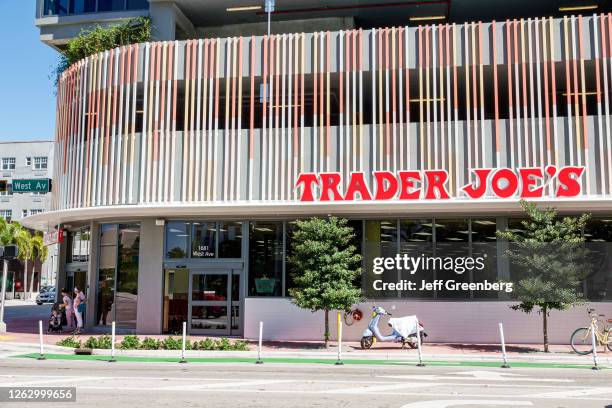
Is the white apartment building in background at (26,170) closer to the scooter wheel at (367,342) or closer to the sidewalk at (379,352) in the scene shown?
the sidewalk at (379,352)

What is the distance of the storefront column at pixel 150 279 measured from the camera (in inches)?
898

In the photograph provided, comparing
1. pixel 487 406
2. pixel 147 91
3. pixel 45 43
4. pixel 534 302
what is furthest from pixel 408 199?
pixel 45 43

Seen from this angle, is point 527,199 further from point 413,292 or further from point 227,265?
point 227,265

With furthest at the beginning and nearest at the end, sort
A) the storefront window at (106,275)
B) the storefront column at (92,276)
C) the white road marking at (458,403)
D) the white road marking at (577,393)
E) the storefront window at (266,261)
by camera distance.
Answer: the storefront column at (92,276)
the storefront window at (106,275)
the storefront window at (266,261)
the white road marking at (577,393)
the white road marking at (458,403)

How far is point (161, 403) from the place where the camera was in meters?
9.95

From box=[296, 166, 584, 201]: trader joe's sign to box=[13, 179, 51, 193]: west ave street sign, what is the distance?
9.18m

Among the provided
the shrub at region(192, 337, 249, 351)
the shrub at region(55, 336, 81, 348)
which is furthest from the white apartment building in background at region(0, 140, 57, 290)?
the shrub at region(192, 337, 249, 351)

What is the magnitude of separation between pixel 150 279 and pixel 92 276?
3034 millimetres

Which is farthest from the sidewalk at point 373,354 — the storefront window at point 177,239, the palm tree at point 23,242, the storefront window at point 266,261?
the palm tree at point 23,242

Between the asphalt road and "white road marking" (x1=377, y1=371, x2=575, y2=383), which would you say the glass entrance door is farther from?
"white road marking" (x1=377, y1=371, x2=575, y2=383)

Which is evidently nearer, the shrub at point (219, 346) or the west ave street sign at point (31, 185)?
the shrub at point (219, 346)

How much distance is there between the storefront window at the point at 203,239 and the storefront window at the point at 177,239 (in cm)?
26

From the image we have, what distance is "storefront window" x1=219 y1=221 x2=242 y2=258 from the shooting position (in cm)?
2272

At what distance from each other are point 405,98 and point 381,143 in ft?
5.94
